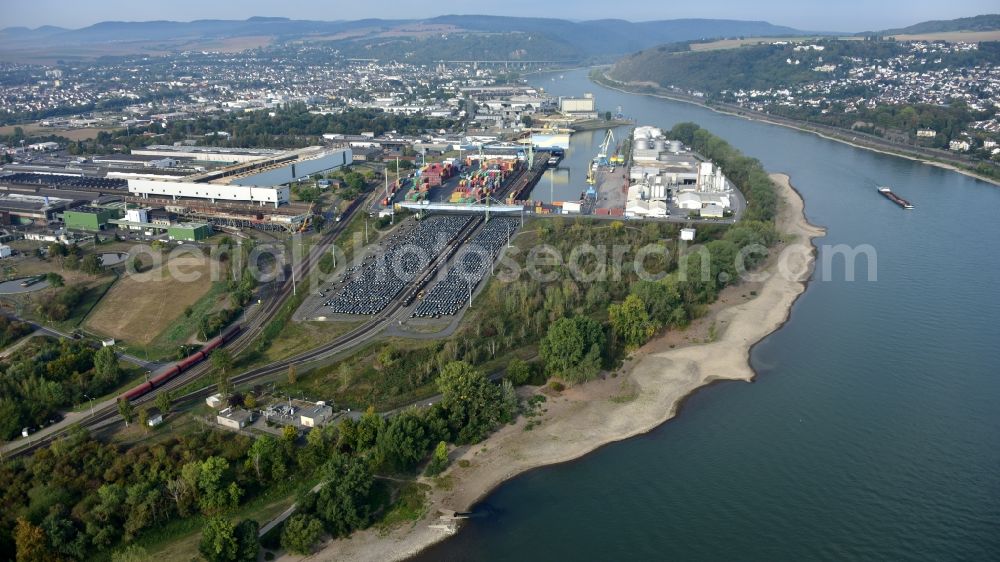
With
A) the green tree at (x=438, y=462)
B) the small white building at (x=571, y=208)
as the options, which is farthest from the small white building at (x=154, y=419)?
the small white building at (x=571, y=208)

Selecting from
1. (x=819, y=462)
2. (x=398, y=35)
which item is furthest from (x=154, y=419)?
(x=398, y=35)

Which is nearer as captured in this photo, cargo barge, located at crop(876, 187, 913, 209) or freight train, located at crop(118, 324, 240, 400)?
freight train, located at crop(118, 324, 240, 400)

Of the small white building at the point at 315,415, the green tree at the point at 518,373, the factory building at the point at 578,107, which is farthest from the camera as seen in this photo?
the factory building at the point at 578,107

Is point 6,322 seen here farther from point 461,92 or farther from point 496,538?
point 461,92

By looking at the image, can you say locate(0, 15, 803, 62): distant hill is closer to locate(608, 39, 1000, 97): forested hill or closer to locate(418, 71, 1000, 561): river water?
locate(608, 39, 1000, 97): forested hill

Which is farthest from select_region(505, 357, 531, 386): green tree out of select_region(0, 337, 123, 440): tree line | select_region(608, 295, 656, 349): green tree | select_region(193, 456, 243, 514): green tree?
select_region(0, 337, 123, 440): tree line

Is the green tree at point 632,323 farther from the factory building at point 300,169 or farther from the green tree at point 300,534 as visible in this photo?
the factory building at point 300,169
